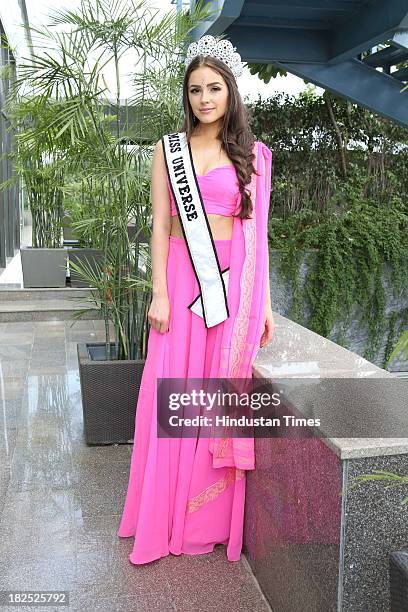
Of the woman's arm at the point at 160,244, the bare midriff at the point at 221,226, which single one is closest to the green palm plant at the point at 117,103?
the woman's arm at the point at 160,244

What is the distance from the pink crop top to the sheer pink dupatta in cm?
5

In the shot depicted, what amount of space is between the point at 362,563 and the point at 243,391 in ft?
2.61

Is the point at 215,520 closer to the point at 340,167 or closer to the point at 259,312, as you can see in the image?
the point at 259,312

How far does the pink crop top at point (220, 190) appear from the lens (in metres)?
2.32

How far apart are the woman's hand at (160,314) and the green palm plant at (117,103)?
0.83 meters

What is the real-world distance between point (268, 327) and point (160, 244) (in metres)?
0.47

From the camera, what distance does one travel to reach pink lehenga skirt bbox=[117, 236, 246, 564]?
2.40 m

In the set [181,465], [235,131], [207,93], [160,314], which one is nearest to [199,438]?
[181,465]

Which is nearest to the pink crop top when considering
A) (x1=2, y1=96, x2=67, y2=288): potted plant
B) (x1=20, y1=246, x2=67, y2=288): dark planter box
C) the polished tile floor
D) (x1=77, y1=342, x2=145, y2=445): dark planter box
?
the polished tile floor

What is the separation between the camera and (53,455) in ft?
11.4

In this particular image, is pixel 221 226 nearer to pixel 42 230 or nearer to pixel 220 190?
pixel 220 190

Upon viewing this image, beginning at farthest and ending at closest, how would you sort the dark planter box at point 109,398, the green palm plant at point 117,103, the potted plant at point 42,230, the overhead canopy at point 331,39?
1. the potted plant at point 42,230
2. the overhead canopy at point 331,39
3. the dark planter box at point 109,398
4. the green palm plant at point 117,103

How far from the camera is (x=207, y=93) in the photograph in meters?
2.27

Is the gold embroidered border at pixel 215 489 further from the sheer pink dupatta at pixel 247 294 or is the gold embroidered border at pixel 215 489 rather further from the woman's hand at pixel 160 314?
the woman's hand at pixel 160 314
